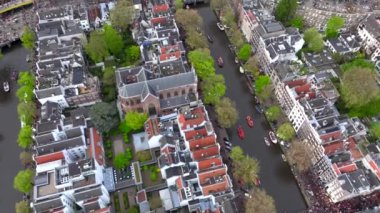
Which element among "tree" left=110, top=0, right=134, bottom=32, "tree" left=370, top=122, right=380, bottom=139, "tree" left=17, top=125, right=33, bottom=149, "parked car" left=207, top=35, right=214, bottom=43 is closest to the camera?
"tree" left=370, top=122, right=380, bottom=139

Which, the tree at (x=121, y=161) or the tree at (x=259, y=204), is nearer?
A: the tree at (x=259, y=204)

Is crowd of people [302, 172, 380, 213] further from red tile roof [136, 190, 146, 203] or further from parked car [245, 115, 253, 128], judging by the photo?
red tile roof [136, 190, 146, 203]

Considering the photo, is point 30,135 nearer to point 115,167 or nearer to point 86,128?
point 86,128

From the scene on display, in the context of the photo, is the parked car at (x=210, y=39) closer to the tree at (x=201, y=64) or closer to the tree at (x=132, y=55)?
the tree at (x=201, y=64)

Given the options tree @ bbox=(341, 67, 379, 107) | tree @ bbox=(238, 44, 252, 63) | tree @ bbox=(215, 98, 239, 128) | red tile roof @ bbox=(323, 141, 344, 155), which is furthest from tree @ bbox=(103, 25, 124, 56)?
tree @ bbox=(341, 67, 379, 107)

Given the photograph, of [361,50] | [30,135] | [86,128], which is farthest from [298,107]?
[30,135]

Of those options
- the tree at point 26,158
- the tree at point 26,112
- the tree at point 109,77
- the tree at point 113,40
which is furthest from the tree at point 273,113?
the tree at point 26,112
